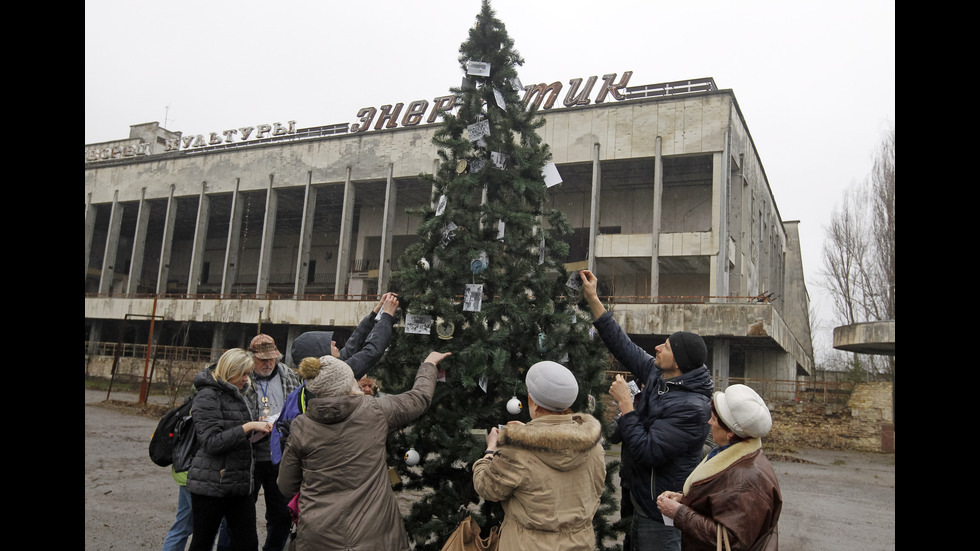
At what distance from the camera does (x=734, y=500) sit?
2574 mm

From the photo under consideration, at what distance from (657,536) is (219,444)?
2639 mm

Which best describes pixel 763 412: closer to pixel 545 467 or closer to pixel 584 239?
pixel 545 467

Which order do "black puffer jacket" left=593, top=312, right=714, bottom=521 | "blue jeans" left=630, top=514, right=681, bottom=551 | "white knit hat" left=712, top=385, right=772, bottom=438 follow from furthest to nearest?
1. "blue jeans" left=630, top=514, right=681, bottom=551
2. "black puffer jacket" left=593, top=312, right=714, bottom=521
3. "white knit hat" left=712, top=385, right=772, bottom=438

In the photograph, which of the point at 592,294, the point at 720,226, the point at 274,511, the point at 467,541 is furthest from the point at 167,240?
the point at 467,541

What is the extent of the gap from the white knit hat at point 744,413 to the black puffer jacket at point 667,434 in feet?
1.96

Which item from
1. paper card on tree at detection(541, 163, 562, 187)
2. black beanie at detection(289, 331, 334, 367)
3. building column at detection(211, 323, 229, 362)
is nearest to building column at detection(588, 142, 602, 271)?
building column at detection(211, 323, 229, 362)

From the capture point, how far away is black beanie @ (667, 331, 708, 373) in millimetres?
3574

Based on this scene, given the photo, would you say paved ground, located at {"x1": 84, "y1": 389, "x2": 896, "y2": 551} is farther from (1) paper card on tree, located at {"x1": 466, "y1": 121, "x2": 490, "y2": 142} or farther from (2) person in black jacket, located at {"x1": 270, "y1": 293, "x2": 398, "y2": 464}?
(1) paper card on tree, located at {"x1": 466, "y1": 121, "x2": 490, "y2": 142}

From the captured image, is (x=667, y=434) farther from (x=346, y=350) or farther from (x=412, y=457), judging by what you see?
(x=346, y=350)

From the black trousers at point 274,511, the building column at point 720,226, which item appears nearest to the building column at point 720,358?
the building column at point 720,226

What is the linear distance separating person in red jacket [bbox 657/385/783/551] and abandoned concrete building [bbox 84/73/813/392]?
17220mm
